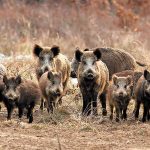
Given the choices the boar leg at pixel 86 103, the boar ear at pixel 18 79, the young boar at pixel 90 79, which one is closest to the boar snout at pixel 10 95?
the boar ear at pixel 18 79

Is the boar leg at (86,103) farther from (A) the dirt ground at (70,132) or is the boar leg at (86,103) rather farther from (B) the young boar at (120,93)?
(B) the young boar at (120,93)

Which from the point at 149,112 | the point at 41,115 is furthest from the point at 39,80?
the point at 149,112

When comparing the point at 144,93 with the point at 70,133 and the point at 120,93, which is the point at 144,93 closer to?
the point at 120,93

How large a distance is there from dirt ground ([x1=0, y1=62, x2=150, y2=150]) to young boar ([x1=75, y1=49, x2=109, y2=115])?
0.27m

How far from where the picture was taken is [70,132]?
12047 millimetres

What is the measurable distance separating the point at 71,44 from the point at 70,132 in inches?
469

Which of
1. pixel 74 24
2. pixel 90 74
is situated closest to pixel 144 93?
pixel 90 74

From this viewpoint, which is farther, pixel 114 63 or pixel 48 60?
pixel 114 63

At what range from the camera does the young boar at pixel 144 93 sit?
13.0 m

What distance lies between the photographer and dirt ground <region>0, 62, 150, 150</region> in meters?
10.9

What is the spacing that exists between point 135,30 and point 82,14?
125 inches

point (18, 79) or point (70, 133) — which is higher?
point (18, 79)

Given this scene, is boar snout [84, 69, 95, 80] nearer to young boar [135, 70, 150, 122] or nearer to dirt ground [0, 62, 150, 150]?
dirt ground [0, 62, 150, 150]

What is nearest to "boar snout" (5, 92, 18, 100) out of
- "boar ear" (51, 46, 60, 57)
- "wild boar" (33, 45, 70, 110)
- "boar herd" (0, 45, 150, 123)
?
"boar herd" (0, 45, 150, 123)
